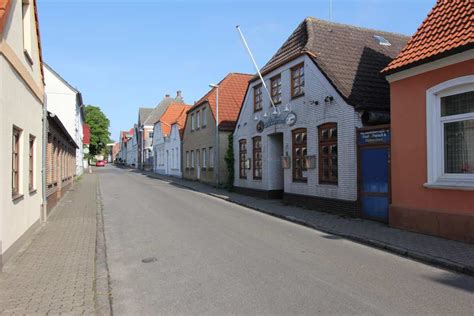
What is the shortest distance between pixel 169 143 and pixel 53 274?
36.6 m

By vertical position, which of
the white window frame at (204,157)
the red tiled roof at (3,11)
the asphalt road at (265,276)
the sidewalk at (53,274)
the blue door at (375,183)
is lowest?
the asphalt road at (265,276)

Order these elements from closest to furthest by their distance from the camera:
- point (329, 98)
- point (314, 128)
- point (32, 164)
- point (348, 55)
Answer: point (32, 164) < point (329, 98) < point (314, 128) < point (348, 55)

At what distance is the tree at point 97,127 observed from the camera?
71875mm

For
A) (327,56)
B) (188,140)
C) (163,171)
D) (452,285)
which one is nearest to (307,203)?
(327,56)

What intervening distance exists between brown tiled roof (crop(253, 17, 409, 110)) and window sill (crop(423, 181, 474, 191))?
12.3ft

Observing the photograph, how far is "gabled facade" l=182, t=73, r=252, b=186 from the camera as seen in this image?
86.8 ft

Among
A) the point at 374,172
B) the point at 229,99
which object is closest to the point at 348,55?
the point at 374,172

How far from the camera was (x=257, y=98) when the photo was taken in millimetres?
19672

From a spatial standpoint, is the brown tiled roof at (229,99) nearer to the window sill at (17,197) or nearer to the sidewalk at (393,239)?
the sidewalk at (393,239)

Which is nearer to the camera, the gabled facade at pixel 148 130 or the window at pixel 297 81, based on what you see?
the window at pixel 297 81

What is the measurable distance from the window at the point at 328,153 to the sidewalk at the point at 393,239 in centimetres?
123

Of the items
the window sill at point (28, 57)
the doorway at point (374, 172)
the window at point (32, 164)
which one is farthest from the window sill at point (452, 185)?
the window at point (32, 164)

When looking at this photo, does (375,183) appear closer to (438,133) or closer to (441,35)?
(438,133)

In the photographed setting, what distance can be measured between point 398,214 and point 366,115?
337 centimetres
